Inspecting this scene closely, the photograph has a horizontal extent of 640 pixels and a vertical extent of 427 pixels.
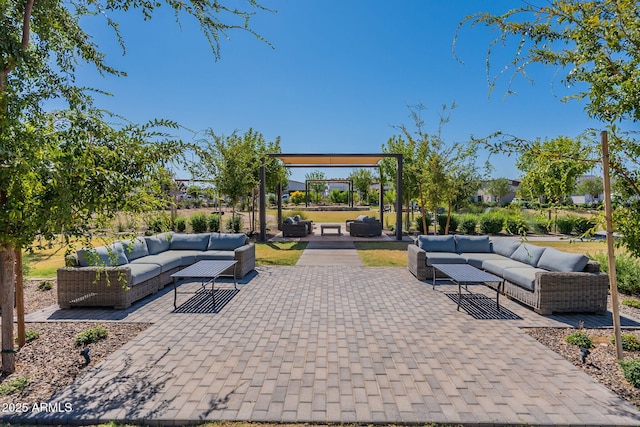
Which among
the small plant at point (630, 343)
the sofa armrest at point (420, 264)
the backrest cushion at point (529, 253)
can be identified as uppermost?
the backrest cushion at point (529, 253)

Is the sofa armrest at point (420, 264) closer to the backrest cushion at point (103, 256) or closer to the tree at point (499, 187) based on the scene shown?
the backrest cushion at point (103, 256)

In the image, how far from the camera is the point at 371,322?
14.7 ft

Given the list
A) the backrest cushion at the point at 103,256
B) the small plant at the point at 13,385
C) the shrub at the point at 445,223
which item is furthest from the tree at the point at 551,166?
the shrub at the point at 445,223

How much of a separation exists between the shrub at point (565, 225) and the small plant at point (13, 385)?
18.6m

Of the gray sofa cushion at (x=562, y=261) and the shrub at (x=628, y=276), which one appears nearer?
the gray sofa cushion at (x=562, y=261)

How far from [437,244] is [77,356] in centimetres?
676

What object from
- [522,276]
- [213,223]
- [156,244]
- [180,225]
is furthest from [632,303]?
[180,225]

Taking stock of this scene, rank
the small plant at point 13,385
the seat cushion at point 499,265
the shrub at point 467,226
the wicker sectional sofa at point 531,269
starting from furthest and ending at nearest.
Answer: the shrub at point 467,226
the seat cushion at point 499,265
the wicker sectional sofa at point 531,269
the small plant at point 13,385

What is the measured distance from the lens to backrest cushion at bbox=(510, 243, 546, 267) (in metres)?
5.88

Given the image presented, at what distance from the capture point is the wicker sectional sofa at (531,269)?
15.5 ft

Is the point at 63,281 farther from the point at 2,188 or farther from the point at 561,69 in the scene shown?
the point at 561,69

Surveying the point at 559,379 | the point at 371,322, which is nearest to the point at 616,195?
the point at 559,379

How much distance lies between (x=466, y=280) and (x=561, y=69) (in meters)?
3.03

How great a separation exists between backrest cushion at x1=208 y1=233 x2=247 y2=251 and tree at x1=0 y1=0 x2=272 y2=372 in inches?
176
